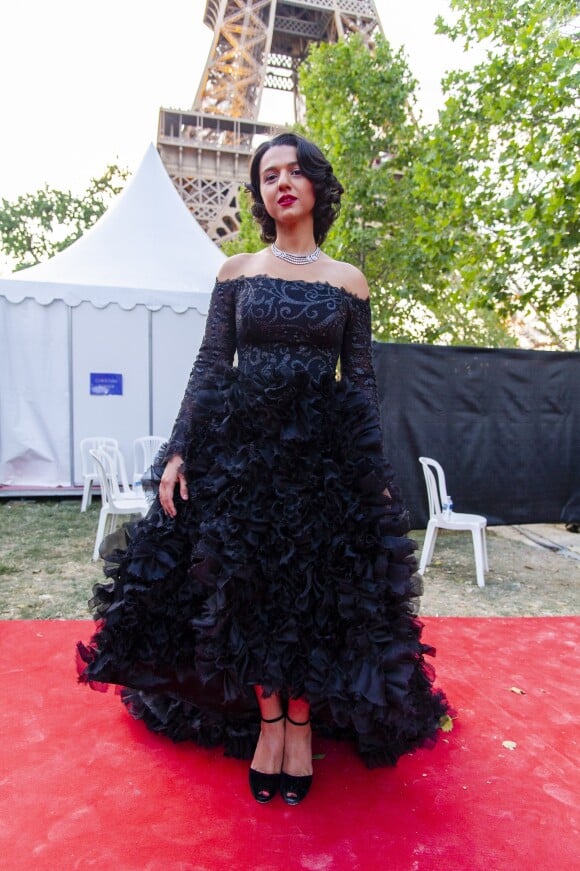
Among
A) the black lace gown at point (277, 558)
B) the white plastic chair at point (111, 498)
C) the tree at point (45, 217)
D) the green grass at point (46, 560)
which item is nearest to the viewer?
the black lace gown at point (277, 558)

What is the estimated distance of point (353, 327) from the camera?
6.84 ft

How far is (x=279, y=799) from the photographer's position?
1.81 metres

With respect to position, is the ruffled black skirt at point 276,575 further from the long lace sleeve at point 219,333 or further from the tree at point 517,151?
the tree at point 517,151

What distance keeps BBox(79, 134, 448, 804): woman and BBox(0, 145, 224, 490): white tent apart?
6.19 m

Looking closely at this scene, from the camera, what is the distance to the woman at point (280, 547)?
66.4 inches

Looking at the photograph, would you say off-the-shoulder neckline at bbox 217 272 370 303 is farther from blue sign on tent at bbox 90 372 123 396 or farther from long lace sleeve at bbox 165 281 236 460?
blue sign on tent at bbox 90 372 123 396

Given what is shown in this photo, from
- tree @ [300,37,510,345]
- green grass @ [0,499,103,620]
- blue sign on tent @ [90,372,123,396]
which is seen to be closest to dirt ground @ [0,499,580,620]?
green grass @ [0,499,103,620]

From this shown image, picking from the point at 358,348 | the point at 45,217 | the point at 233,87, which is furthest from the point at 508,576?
the point at 233,87

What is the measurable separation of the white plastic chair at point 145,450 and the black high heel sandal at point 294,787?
182 inches

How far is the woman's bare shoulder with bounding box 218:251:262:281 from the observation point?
2.08 metres

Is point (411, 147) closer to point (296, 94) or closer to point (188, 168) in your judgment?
point (188, 168)

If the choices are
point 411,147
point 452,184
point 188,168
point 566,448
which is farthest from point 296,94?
point 566,448

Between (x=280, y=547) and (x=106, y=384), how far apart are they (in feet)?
22.4

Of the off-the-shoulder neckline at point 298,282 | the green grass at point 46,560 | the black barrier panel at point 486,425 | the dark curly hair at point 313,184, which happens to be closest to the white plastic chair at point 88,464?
the green grass at point 46,560
